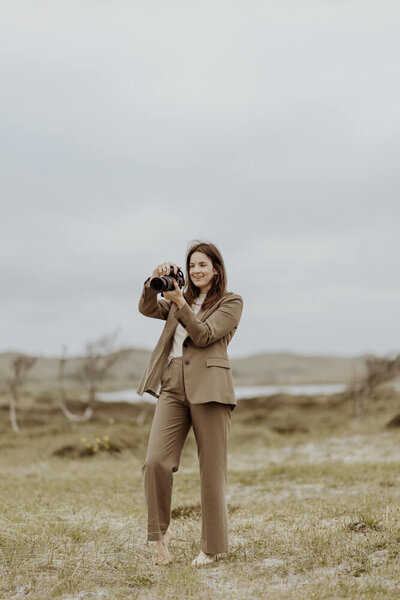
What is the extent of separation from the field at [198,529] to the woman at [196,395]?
367 millimetres

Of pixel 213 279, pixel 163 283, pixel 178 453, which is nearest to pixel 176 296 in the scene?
pixel 163 283

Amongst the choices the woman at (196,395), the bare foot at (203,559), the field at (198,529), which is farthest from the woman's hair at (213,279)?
the field at (198,529)

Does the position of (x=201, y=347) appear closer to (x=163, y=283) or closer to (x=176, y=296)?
(x=176, y=296)

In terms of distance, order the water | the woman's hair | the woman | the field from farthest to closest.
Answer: the water, the woman's hair, the woman, the field

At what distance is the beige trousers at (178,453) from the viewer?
464 cm

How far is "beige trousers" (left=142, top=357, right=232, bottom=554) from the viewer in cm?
464

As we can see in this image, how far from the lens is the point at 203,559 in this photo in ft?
15.5

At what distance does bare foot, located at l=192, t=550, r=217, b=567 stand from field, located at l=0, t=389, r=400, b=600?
49 millimetres

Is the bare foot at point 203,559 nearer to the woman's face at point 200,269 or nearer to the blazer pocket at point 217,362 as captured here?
the blazer pocket at point 217,362

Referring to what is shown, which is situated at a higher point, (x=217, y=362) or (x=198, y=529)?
(x=217, y=362)

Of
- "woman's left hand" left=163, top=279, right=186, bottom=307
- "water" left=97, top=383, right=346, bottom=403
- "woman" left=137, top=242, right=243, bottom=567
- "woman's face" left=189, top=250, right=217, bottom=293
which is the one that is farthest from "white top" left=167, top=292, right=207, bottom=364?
"water" left=97, top=383, right=346, bottom=403

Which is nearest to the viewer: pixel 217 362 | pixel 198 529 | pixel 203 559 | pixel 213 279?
pixel 217 362

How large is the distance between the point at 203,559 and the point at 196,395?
1.17 metres

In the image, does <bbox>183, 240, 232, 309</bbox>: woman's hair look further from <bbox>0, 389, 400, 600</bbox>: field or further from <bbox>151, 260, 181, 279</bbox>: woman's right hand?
<bbox>0, 389, 400, 600</bbox>: field
